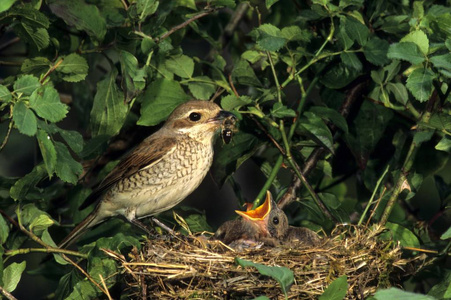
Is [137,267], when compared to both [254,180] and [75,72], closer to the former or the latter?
[75,72]

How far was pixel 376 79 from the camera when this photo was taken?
538 centimetres

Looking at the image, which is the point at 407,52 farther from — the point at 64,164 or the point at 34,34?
the point at 34,34

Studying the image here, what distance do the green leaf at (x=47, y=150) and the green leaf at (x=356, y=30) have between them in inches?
74.2

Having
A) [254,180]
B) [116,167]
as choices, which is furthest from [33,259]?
[116,167]

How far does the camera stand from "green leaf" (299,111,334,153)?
5.12 meters

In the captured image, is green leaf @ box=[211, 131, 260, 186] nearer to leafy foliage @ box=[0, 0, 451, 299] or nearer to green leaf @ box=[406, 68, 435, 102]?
leafy foliage @ box=[0, 0, 451, 299]

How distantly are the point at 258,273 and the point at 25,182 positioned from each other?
1.45 m

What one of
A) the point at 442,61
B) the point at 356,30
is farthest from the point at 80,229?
Answer: the point at 442,61

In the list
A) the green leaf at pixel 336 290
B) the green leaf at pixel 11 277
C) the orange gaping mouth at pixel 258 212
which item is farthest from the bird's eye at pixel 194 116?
the green leaf at pixel 336 290

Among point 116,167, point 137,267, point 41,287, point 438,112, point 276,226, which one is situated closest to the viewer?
point 137,267

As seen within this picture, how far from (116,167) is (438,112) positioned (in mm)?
2157

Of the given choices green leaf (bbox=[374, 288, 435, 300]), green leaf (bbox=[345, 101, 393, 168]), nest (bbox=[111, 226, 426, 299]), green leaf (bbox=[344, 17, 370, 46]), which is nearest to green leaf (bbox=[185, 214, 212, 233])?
nest (bbox=[111, 226, 426, 299])

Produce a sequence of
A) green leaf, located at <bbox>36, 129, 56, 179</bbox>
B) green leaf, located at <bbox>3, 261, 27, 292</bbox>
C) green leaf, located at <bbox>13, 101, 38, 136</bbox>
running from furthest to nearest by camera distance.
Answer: green leaf, located at <bbox>3, 261, 27, 292</bbox> < green leaf, located at <bbox>36, 129, 56, 179</bbox> < green leaf, located at <bbox>13, 101, 38, 136</bbox>

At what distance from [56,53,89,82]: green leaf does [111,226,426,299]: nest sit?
3.56ft
